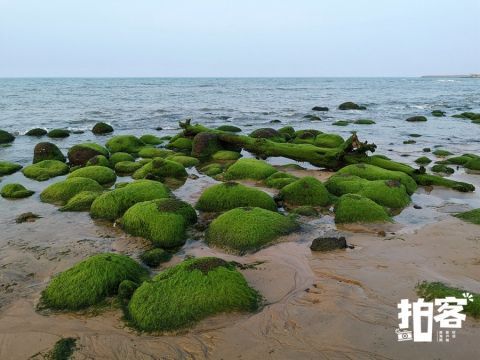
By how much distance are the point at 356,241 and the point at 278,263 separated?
1.75 m

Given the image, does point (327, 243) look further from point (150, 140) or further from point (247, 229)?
point (150, 140)

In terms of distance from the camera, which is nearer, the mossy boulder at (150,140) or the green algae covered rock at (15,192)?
the green algae covered rock at (15,192)

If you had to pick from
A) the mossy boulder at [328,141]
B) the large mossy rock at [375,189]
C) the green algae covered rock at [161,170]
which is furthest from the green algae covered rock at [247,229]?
the mossy boulder at [328,141]

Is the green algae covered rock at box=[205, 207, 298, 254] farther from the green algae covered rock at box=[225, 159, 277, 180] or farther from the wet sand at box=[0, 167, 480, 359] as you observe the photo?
the green algae covered rock at box=[225, 159, 277, 180]

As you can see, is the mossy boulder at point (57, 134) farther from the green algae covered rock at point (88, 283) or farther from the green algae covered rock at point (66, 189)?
the green algae covered rock at point (88, 283)

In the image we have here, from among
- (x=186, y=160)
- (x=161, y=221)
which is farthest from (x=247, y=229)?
(x=186, y=160)

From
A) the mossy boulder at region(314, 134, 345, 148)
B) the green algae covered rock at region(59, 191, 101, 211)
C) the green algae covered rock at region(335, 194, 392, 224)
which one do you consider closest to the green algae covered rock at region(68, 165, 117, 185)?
the green algae covered rock at region(59, 191, 101, 211)

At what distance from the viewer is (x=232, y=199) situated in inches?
380

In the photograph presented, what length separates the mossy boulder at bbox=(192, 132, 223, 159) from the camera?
16.6m

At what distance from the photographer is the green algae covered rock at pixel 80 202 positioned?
9891mm

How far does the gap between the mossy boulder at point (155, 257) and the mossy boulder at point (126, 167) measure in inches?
283

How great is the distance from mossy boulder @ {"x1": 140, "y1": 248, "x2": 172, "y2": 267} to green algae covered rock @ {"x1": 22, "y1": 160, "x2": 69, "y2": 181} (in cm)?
747

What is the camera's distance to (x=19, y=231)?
8.55 metres

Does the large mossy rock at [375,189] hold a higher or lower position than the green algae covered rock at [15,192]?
higher
